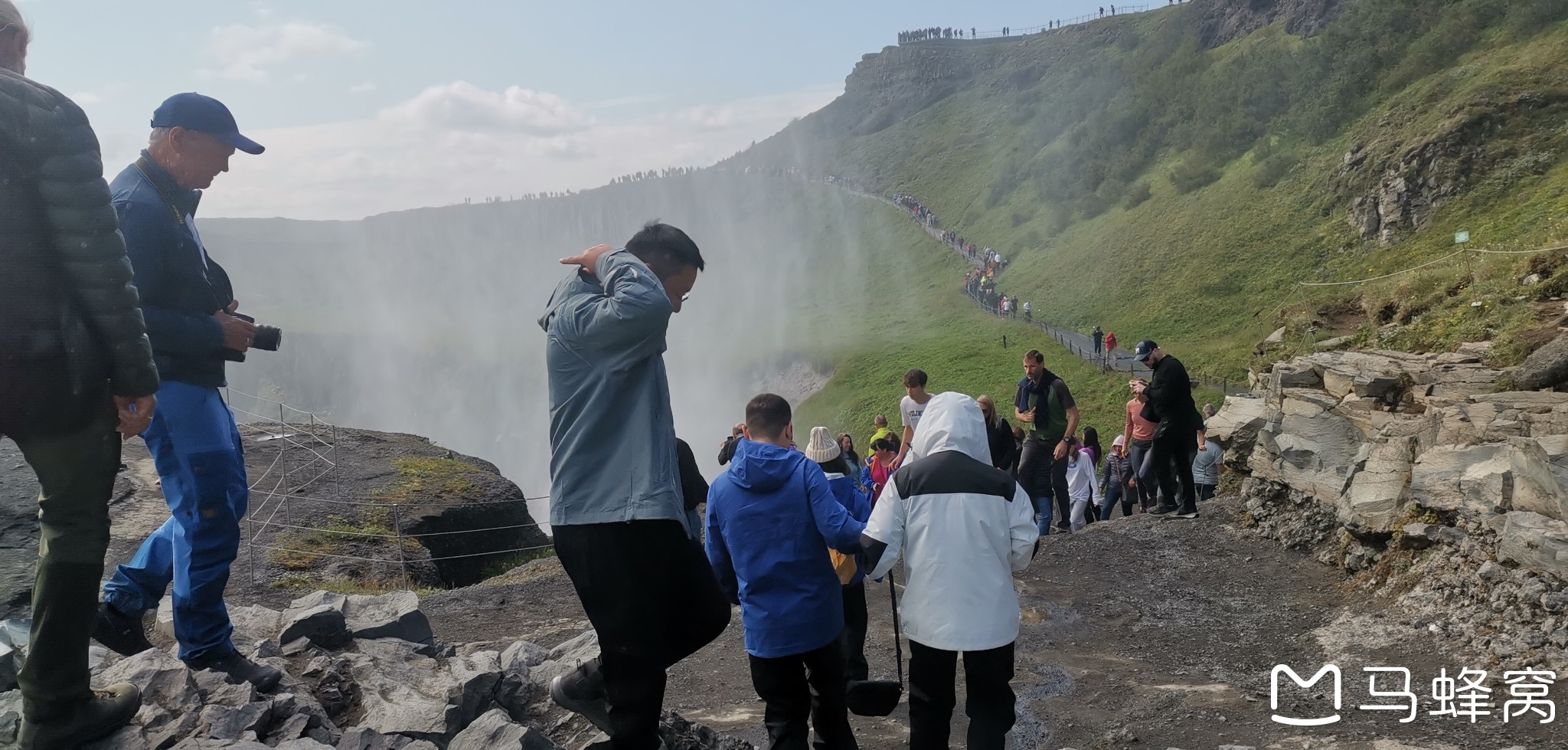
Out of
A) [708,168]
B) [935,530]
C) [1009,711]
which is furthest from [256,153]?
[708,168]

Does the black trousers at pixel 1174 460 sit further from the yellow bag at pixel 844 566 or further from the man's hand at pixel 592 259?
the man's hand at pixel 592 259

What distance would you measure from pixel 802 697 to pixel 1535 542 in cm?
553

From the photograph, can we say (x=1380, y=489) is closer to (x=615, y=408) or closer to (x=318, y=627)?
(x=615, y=408)

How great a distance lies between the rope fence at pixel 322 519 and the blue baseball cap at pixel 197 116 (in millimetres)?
6432

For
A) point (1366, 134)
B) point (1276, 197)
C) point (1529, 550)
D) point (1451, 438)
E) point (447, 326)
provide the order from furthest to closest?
point (447, 326)
point (1276, 197)
point (1366, 134)
point (1451, 438)
point (1529, 550)

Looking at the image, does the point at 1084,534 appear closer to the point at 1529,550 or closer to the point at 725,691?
the point at 1529,550

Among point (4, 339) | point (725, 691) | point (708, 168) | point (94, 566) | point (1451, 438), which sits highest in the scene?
point (708, 168)

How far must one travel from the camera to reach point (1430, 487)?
8211mm

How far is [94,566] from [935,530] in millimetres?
3182

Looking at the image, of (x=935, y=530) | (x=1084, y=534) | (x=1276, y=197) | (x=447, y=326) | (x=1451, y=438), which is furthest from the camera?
(x=447, y=326)

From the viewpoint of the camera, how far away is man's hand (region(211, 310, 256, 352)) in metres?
4.37

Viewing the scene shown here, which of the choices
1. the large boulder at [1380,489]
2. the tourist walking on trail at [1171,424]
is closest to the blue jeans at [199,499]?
the large boulder at [1380,489]

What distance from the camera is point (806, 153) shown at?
442ft

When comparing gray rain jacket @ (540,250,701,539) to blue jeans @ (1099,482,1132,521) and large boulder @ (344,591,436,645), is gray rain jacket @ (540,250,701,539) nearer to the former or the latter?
large boulder @ (344,591,436,645)
